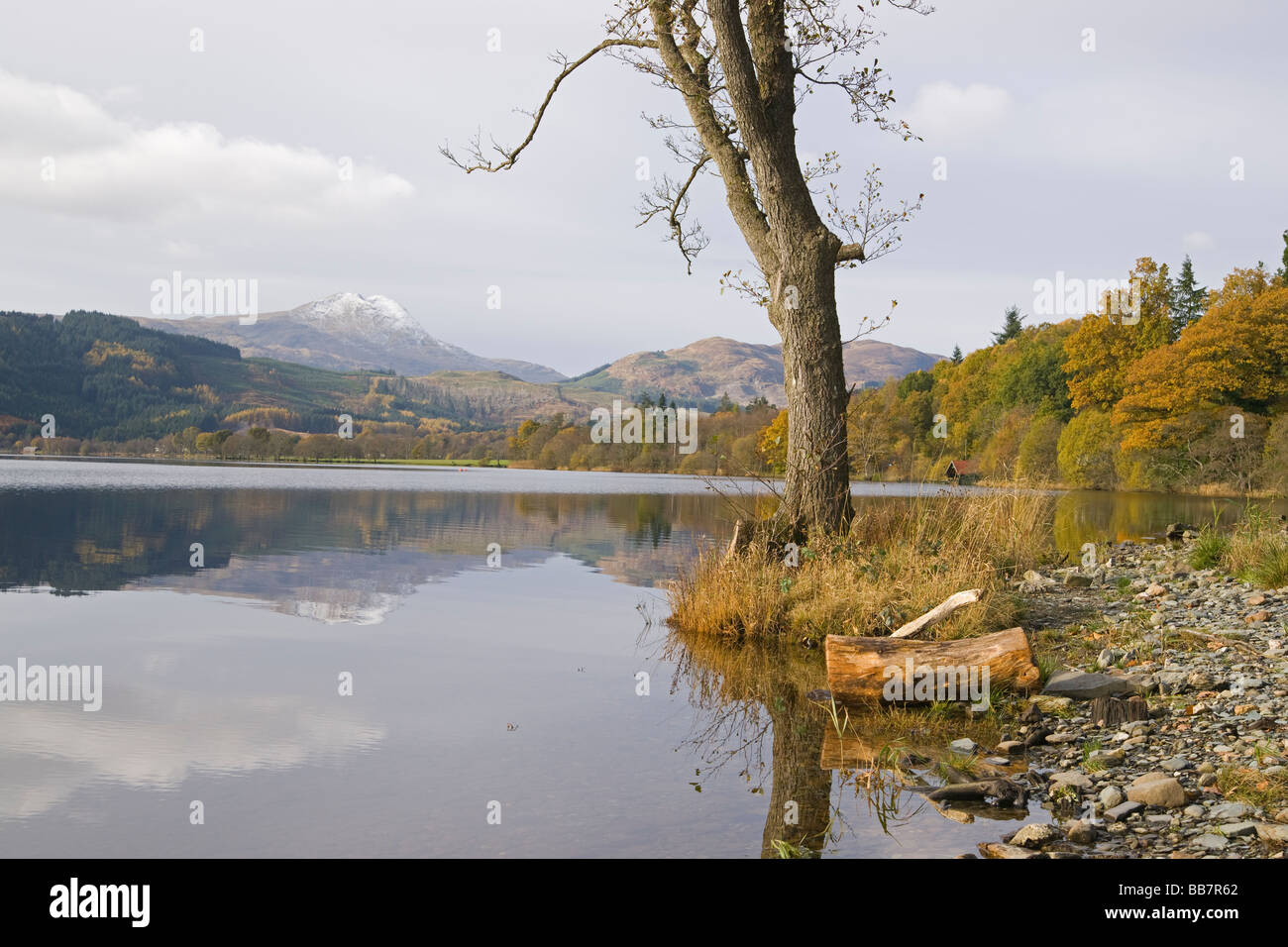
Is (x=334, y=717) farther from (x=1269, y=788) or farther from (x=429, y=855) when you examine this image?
(x=1269, y=788)

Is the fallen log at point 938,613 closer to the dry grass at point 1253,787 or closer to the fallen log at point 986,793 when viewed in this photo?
the fallen log at point 986,793

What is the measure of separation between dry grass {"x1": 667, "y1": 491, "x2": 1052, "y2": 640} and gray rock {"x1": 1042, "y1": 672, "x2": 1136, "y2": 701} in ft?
3.83

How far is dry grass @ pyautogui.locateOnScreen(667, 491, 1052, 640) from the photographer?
8.42 meters

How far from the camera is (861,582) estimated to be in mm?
8750

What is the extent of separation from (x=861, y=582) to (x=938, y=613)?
3.91 feet

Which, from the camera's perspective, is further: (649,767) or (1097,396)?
(1097,396)

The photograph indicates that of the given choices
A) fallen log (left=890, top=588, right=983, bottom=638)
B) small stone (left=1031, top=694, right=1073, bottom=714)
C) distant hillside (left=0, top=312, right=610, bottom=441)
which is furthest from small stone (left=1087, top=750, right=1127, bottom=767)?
distant hillside (left=0, top=312, right=610, bottom=441)

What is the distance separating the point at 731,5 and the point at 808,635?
23.3ft

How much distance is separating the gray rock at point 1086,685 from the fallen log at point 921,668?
185 mm

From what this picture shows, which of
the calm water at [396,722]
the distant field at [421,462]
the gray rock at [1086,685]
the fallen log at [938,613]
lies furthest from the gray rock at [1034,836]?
the distant field at [421,462]

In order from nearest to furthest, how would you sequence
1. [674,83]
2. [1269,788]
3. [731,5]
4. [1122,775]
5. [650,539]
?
1. [1269,788]
2. [1122,775]
3. [731,5]
4. [674,83]
5. [650,539]

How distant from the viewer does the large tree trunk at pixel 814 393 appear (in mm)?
10281

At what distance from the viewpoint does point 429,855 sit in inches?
157
